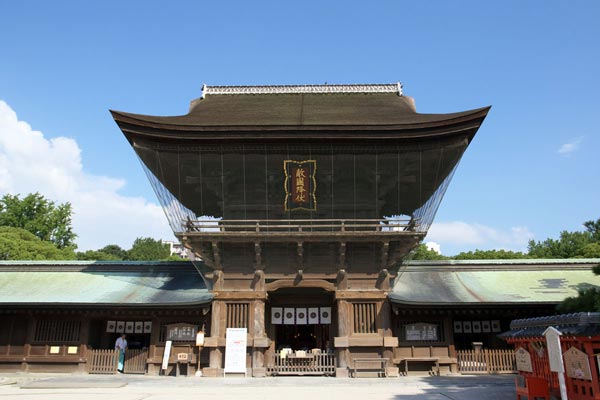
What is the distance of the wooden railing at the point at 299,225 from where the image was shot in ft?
61.6

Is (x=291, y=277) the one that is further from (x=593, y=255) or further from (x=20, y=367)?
(x=593, y=255)

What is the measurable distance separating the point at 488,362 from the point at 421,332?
287 cm

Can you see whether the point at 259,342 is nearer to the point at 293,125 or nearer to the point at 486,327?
the point at 293,125

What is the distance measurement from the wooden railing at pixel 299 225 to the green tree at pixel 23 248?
32.0 meters

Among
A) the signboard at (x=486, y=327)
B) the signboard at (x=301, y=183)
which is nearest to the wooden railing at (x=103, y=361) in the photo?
the signboard at (x=301, y=183)

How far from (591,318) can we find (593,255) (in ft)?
129

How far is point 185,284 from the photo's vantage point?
22047mm

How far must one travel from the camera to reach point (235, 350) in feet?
59.4

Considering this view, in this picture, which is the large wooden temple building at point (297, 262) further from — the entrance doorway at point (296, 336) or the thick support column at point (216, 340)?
the entrance doorway at point (296, 336)

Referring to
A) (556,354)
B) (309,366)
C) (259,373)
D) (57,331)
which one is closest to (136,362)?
(57,331)

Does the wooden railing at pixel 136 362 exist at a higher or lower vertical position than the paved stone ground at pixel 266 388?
higher

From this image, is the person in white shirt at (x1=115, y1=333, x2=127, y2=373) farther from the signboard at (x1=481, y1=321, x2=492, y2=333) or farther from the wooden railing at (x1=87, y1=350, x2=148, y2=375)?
the signboard at (x1=481, y1=321, x2=492, y2=333)

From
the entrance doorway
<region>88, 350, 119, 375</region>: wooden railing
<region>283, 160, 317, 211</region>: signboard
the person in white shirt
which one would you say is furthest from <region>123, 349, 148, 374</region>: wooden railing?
<region>283, 160, 317, 211</region>: signboard

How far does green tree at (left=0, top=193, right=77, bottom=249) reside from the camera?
52.1 m
